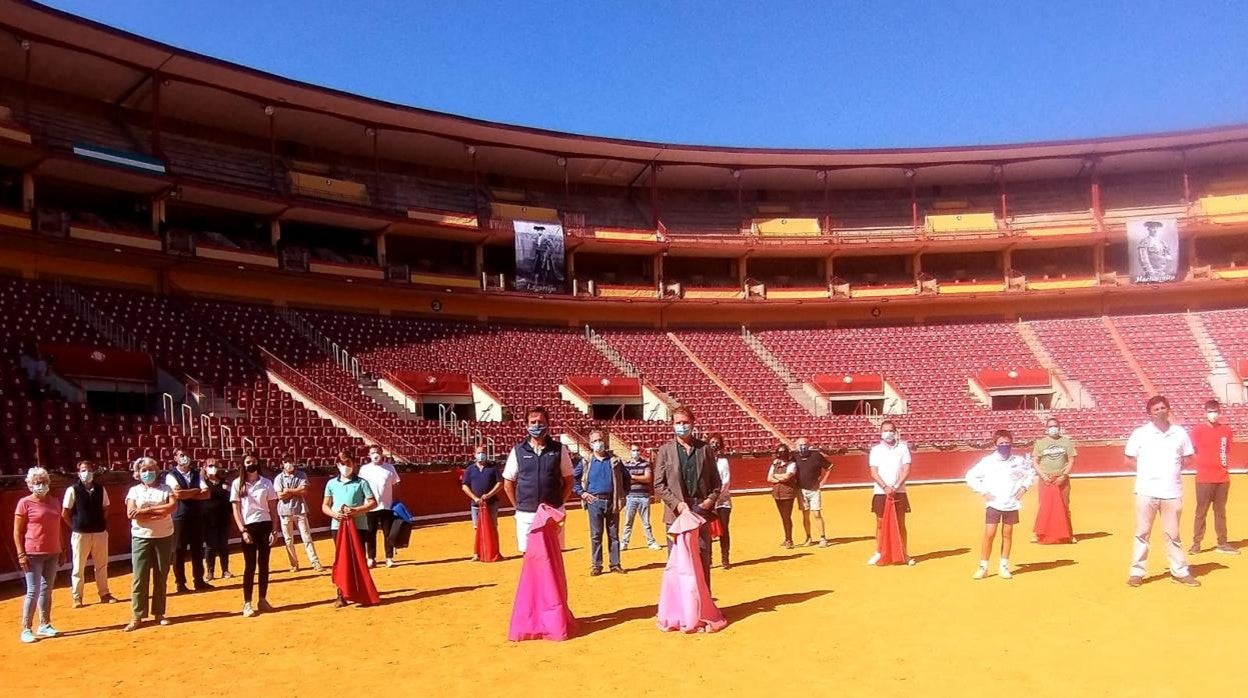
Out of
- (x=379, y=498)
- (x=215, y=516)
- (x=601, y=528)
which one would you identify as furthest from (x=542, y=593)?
(x=215, y=516)

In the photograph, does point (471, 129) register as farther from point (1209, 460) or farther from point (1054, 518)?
point (1209, 460)

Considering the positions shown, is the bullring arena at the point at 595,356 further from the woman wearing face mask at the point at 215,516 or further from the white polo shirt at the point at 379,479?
the white polo shirt at the point at 379,479

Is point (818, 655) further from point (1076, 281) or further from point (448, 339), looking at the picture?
point (1076, 281)

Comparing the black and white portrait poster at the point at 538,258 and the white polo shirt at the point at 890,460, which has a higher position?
the black and white portrait poster at the point at 538,258

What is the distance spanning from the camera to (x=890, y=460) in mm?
12359

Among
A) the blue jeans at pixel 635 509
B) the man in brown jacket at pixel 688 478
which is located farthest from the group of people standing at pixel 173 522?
the man in brown jacket at pixel 688 478

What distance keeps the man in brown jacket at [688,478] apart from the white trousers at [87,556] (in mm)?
7002

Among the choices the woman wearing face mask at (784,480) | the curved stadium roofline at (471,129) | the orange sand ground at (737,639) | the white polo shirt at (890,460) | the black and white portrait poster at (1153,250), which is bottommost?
the orange sand ground at (737,639)

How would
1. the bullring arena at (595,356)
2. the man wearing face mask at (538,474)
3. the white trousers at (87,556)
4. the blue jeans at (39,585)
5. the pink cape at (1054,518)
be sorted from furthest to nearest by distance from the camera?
the pink cape at (1054,518)
the white trousers at (87,556)
the blue jeans at (39,585)
the man wearing face mask at (538,474)
the bullring arena at (595,356)

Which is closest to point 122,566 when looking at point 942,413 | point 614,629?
point 614,629

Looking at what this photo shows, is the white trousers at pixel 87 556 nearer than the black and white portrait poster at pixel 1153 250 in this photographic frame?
Yes

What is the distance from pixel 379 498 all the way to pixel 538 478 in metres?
4.86

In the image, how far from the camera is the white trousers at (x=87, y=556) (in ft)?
36.2

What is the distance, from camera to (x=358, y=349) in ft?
105
